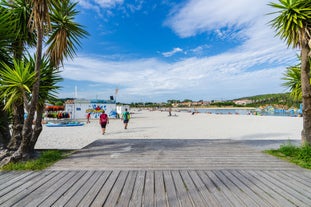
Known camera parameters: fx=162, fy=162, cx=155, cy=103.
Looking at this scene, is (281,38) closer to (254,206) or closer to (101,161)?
→ (254,206)

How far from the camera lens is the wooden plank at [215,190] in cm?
265

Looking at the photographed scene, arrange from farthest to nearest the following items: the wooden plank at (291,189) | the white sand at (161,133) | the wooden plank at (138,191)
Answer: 1. the white sand at (161,133)
2. the wooden plank at (291,189)
3. the wooden plank at (138,191)

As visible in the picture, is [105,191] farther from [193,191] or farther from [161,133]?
[161,133]

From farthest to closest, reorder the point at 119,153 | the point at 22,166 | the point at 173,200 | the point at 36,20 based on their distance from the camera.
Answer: the point at 119,153
the point at 36,20
the point at 22,166
the point at 173,200

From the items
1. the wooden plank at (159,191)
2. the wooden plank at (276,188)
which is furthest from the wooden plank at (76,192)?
the wooden plank at (276,188)

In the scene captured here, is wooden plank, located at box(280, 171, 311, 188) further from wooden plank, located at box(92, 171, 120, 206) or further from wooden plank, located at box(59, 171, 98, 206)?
wooden plank, located at box(59, 171, 98, 206)

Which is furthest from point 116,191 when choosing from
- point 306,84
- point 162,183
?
point 306,84

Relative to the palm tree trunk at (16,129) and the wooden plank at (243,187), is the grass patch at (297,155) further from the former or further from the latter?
the palm tree trunk at (16,129)

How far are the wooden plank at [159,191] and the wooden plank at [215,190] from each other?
869mm

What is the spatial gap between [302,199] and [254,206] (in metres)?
0.94

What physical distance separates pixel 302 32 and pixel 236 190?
16.8 ft

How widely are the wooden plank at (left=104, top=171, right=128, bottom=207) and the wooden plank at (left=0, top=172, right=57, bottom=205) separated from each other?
5.05ft

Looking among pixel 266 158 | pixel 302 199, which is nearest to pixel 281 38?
pixel 266 158

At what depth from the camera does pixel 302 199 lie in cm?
274
